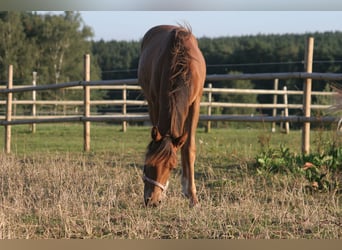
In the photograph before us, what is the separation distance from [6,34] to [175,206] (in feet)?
83.4

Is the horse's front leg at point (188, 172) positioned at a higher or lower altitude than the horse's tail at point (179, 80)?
lower

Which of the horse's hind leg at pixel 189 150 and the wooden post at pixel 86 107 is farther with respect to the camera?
the wooden post at pixel 86 107

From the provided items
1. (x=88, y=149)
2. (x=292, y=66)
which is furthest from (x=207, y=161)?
(x=292, y=66)

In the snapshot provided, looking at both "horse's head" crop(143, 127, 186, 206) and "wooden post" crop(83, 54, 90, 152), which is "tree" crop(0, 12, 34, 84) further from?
"horse's head" crop(143, 127, 186, 206)

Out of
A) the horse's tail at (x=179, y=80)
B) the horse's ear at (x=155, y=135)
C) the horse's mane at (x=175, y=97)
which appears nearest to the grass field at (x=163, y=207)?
the horse's mane at (x=175, y=97)

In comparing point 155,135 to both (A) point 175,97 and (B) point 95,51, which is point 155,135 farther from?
(B) point 95,51

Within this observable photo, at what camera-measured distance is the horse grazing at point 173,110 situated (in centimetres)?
418

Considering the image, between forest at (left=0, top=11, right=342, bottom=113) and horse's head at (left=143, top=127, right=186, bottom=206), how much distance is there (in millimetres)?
21108

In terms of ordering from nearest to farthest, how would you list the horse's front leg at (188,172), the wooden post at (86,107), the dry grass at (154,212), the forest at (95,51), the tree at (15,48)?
the dry grass at (154,212) → the horse's front leg at (188,172) → the wooden post at (86,107) → the tree at (15,48) → the forest at (95,51)

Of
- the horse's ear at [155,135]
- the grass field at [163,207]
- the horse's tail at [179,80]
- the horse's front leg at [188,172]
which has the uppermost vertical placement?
the horse's tail at [179,80]

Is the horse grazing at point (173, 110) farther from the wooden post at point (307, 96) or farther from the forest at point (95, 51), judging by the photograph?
the forest at point (95, 51)

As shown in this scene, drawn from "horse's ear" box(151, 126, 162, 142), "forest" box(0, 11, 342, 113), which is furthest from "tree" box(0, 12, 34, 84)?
"horse's ear" box(151, 126, 162, 142)

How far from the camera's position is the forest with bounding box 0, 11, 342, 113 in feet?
91.3

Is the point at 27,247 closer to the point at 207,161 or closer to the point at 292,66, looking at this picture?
the point at 207,161
